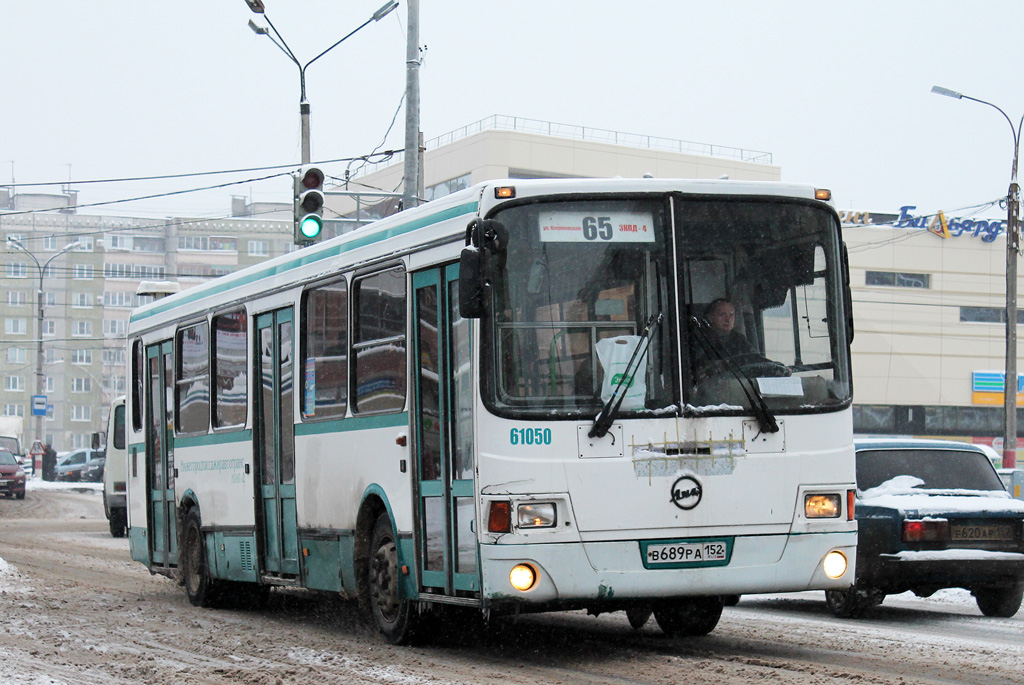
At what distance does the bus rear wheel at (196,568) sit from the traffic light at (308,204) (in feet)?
15.9

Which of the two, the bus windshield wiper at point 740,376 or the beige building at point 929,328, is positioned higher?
the beige building at point 929,328

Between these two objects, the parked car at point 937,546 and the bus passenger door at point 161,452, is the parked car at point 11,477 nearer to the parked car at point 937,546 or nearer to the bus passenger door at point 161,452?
the bus passenger door at point 161,452

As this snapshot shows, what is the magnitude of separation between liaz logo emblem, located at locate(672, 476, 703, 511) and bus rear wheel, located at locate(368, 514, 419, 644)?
215 centimetres

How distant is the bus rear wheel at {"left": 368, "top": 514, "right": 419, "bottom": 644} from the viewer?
993cm

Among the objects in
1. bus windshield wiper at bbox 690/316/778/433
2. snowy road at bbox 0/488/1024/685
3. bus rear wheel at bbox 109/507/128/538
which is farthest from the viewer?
bus rear wheel at bbox 109/507/128/538

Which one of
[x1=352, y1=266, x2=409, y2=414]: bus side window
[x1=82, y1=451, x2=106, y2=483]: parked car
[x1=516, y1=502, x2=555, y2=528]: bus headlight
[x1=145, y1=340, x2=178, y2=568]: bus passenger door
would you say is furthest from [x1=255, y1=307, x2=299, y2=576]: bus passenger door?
[x1=82, y1=451, x2=106, y2=483]: parked car

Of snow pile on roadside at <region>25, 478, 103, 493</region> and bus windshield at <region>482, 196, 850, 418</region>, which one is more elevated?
bus windshield at <region>482, 196, 850, 418</region>

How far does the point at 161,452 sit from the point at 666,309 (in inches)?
331

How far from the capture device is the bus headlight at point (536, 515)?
8492mm

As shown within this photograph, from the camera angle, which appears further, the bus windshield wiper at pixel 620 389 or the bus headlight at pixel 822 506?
the bus headlight at pixel 822 506

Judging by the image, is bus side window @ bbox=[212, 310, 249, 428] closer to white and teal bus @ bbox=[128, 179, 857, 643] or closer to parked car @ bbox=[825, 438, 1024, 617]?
white and teal bus @ bbox=[128, 179, 857, 643]

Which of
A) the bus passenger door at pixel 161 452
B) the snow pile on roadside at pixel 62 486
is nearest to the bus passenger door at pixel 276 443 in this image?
the bus passenger door at pixel 161 452

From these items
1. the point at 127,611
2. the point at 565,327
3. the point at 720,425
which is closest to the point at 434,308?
the point at 565,327

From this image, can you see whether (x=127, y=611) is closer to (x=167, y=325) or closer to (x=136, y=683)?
(x=167, y=325)
